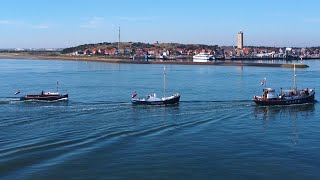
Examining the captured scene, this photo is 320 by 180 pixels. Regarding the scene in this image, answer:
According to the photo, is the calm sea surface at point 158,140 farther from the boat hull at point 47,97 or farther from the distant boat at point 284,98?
the boat hull at point 47,97

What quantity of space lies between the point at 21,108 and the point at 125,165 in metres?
15.5

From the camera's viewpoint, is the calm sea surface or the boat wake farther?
the boat wake

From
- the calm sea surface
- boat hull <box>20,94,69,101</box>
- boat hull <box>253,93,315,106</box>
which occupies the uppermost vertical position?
boat hull <box>20,94,69,101</box>

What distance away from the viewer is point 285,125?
26141mm

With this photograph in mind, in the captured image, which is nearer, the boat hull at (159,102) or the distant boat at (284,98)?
the boat hull at (159,102)

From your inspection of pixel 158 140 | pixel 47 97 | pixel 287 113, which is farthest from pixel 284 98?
pixel 47 97

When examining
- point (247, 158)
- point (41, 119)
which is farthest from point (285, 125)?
point (41, 119)

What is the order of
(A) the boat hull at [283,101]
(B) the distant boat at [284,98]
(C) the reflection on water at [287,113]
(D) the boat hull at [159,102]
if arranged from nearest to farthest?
(C) the reflection on water at [287,113]
(D) the boat hull at [159,102]
(A) the boat hull at [283,101]
(B) the distant boat at [284,98]

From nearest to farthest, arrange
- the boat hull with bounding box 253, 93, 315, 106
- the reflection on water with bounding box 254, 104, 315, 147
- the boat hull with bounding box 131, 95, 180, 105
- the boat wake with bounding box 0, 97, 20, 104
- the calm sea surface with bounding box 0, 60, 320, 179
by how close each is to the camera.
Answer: the calm sea surface with bounding box 0, 60, 320, 179 < the reflection on water with bounding box 254, 104, 315, 147 < the boat hull with bounding box 131, 95, 180, 105 < the boat hull with bounding box 253, 93, 315, 106 < the boat wake with bounding box 0, 97, 20, 104

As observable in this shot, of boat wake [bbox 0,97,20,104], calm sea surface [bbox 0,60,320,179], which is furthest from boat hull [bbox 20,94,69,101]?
calm sea surface [bbox 0,60,320,179]

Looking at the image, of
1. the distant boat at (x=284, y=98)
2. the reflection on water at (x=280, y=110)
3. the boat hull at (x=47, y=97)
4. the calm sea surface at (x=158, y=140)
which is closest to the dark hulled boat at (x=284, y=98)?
the distant boat at (x=284, y=98)

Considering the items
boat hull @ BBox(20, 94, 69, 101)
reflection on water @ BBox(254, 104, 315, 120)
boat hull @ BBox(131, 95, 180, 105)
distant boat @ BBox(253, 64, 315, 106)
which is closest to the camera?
reflection on water @ BBox(254, 104, 315, 120)

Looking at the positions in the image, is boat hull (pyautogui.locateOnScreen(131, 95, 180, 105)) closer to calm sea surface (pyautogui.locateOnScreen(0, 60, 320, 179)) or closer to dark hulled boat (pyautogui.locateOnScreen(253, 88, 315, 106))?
calm sea surface (pyautogui.locateOnScreen(0, 60, 320, 179))

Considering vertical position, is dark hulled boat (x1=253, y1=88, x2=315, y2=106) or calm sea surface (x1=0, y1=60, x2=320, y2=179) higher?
dark hulled boat (x1=253, y1=88, x2=315, y2=106)
